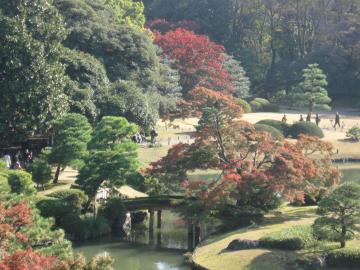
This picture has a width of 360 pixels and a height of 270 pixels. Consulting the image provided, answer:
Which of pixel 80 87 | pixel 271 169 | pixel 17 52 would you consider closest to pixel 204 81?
pixel 80 87

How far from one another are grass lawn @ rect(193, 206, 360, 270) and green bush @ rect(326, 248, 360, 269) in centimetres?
76

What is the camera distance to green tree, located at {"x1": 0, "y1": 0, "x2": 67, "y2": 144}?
39000 millimetres

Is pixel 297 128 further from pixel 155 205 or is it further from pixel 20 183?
pixel 20 183

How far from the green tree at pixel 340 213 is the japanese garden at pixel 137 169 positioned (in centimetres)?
5

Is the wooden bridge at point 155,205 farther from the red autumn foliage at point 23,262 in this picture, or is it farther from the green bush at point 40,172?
the red autumn foliage at point 23,262

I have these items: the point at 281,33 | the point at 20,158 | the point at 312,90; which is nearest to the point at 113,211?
the point at 20,158

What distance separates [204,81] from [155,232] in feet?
131

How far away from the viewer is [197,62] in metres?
74.6

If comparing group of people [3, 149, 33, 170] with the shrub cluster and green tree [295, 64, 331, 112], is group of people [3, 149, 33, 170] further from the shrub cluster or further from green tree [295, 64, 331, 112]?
the shrub cluster

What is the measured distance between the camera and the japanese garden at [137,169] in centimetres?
2564

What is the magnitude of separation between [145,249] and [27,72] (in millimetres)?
13769

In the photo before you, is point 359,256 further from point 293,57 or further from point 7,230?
point 293,57

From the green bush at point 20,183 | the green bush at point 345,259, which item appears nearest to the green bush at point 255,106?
the green bush at point 20,183

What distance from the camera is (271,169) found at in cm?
3186
